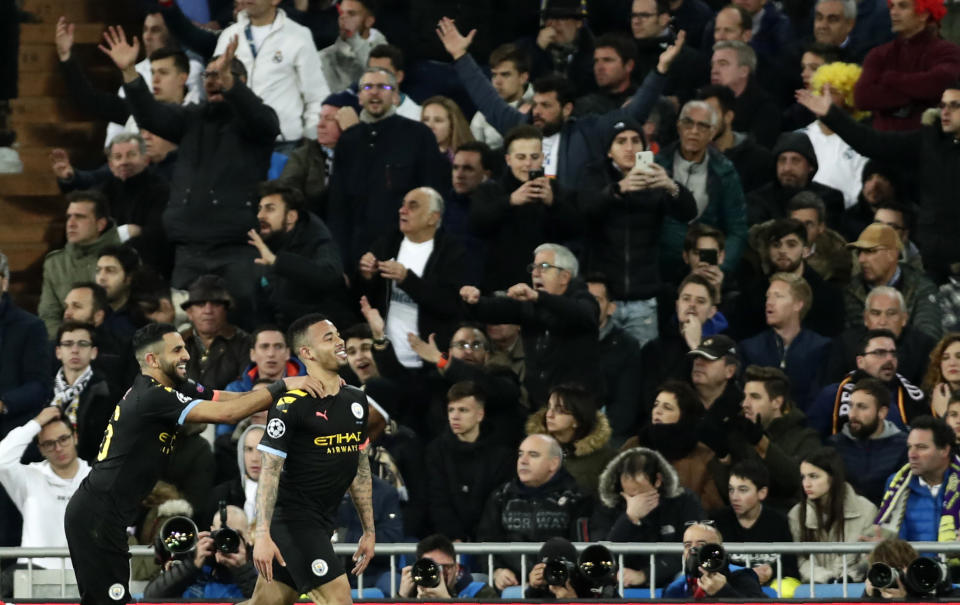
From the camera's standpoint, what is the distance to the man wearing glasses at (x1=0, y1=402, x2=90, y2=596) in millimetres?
13523

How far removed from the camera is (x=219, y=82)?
614 inches

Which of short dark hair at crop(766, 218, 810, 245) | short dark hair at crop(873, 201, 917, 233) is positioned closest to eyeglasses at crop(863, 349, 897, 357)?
short dark hair at crop(766, 218, 810, 245)

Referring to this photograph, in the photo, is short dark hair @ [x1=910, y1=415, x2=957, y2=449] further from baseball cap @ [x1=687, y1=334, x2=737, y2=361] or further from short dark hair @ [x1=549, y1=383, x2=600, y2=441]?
short dark hair @ [x1=549, y1=383, x2=600, y2=441]

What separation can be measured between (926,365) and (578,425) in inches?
95.4

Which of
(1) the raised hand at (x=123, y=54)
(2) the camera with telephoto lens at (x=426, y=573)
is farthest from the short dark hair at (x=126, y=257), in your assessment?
(2) the camera with telephoto lens at (x=426, y=573)

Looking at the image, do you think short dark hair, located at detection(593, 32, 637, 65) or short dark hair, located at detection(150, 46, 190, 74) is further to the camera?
short dark hair, located at detection(150, 46, 190, 74)

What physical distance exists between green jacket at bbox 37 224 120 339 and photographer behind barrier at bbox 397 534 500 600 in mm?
4282

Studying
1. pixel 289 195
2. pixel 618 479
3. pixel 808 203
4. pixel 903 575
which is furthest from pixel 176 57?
pixel 903 575

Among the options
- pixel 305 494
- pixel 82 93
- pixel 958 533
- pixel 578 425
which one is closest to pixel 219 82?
pixel 82 93

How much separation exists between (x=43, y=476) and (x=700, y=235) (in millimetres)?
4689

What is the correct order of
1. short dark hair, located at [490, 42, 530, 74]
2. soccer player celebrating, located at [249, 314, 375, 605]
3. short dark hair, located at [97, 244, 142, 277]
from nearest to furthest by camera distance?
soccer player celebrating, located at [249, 314, 375, 605]
short dark hair, located at [97, 244, 142, 277]
short dark hair, located at [490, 42, 530, 74]

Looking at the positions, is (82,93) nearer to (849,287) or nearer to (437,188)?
(437,188)

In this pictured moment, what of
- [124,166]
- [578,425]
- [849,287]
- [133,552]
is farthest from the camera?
[124,166]

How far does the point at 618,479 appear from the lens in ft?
41.8
